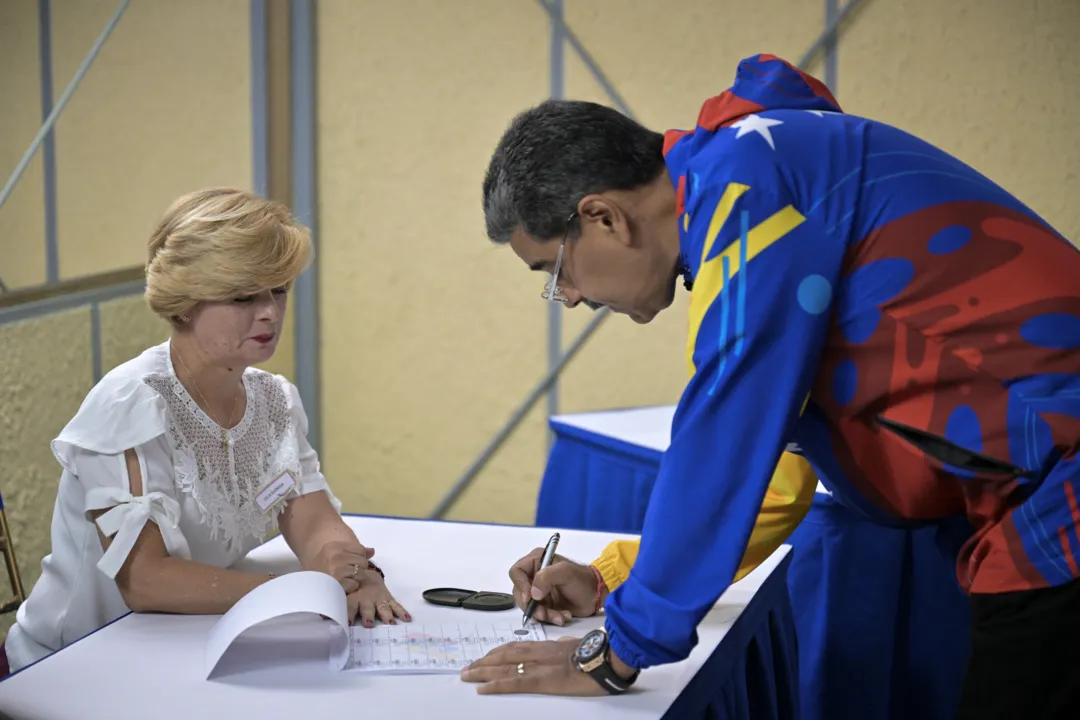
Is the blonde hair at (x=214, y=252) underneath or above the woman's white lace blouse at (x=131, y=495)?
above

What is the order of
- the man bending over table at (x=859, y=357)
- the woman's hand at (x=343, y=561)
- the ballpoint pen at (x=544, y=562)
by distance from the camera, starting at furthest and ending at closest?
the woman's hand at (x=343, y=561) → the ballpoint pen at (x=544, y=562) → the man bending over table at (x=859, y=357)

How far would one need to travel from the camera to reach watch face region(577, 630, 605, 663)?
1.33 metres

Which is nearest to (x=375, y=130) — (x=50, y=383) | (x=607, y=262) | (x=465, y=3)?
(x=465, y=3)

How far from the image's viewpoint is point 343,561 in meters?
1.79

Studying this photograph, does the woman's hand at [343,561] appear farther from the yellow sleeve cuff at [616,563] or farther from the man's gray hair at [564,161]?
the man's gray hair at [564,161]

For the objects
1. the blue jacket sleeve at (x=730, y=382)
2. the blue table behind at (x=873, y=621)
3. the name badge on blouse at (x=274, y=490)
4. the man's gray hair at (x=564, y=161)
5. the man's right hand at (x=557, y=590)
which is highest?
the man's gray hair at (x=564, y=161)

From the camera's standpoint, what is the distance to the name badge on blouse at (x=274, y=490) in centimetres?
182

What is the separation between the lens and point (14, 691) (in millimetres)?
1325

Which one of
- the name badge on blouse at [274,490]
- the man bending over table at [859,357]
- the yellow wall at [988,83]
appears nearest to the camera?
the man bending over table at [859,357]

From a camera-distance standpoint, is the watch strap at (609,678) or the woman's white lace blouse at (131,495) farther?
the woman's white lace blouse at (131,495)

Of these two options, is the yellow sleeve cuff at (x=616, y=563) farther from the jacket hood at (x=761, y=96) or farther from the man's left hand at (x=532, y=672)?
the jacket hood at (x=761, y=96)

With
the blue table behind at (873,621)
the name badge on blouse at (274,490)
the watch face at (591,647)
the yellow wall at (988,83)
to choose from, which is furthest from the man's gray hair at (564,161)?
the yellow wall at (988,83)

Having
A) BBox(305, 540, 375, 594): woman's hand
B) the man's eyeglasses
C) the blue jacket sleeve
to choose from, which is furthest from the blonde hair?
the blue jacket sleeve

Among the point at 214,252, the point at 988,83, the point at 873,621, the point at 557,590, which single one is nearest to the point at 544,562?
the point at 557,590
